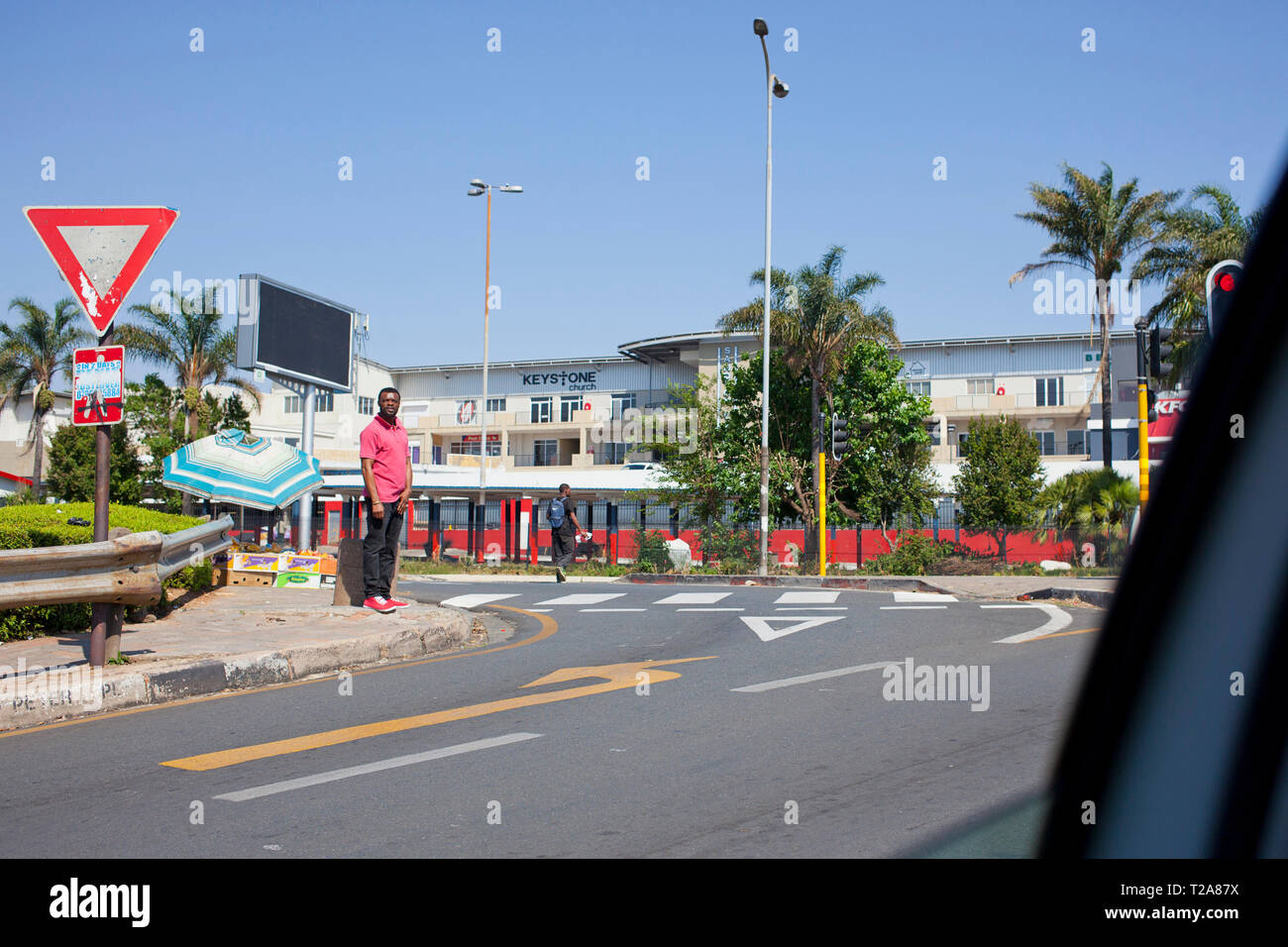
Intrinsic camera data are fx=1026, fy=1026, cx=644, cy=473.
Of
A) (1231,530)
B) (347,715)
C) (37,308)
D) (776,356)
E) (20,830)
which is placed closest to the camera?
(1231,530)

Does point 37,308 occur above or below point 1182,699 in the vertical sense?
above

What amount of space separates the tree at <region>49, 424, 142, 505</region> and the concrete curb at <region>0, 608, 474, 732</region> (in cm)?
3283

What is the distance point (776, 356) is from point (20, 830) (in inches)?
1218

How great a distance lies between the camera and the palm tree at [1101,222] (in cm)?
3256

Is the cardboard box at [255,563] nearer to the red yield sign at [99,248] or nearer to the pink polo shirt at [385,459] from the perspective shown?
the pink polo shirt at [385,459]

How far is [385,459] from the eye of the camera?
9656 millimetres

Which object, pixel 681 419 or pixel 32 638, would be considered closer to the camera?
pixel 32 638

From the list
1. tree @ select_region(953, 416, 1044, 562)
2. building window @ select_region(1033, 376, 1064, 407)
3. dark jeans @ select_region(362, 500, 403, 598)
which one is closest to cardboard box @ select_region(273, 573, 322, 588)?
dark jeans @ select_region(362, 500, 403, 598)

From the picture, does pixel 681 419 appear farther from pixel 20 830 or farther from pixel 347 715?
pixel 20 830

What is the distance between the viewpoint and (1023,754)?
4.97m

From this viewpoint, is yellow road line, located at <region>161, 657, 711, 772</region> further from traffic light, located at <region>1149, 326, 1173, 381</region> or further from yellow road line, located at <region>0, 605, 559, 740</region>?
traffic light, located at <region>1149, 326, 1173, 381</region>

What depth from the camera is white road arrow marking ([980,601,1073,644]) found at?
9688 millimetres
